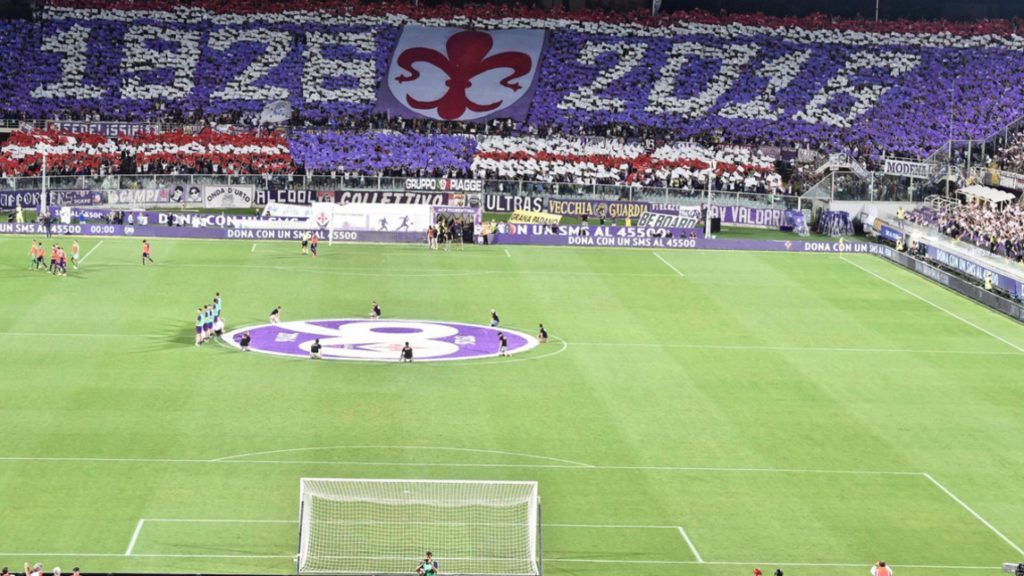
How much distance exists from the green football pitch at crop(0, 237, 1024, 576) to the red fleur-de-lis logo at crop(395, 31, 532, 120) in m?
39.7

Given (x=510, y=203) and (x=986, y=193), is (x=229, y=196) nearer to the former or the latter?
(x=510, y=203)

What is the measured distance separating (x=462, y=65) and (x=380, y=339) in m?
60.5

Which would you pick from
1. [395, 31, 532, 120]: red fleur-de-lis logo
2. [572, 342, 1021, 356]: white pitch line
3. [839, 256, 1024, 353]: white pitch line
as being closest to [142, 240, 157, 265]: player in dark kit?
[572, 342, 1021, 356]: white pitch line

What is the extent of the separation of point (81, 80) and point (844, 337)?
67.9m

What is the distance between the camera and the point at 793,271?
76.1 m

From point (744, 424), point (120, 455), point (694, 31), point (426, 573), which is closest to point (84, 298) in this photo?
point (120, 455)

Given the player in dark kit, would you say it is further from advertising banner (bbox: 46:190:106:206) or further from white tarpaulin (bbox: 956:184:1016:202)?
white tarpaulin (bbox: 956:184:1016:202)

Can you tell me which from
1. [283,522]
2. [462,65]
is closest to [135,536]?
[283,522]

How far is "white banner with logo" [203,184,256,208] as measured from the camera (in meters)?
91.4

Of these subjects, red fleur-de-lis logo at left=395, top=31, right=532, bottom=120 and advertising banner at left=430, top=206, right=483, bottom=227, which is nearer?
advertising banner at left=430, top=206, right=483, bottom=227

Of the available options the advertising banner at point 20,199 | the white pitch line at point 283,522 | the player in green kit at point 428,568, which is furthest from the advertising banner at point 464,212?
the player in green kit at point 428,568

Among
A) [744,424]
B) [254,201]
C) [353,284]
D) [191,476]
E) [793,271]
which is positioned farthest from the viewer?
[254,201]

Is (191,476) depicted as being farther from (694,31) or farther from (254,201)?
(694,31)

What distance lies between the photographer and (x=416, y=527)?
35.4 metres
